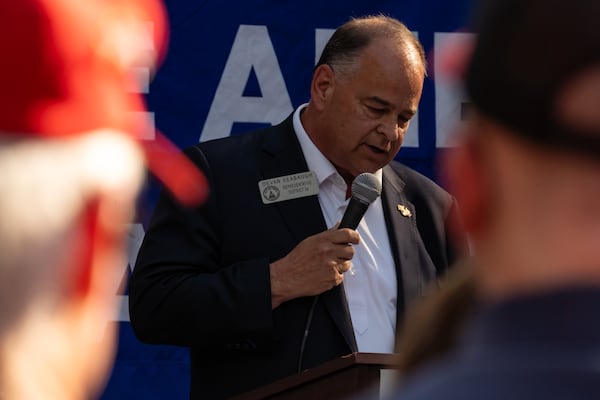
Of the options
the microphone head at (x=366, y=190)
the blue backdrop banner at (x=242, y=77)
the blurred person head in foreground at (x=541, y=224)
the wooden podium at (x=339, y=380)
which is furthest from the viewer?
the blue backdrop banner at (x=242, y=77)

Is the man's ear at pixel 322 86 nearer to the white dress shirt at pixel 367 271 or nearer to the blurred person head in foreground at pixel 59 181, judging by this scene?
the white dress shirt at pixel 367 271

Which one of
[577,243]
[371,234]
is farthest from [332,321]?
[577,243]

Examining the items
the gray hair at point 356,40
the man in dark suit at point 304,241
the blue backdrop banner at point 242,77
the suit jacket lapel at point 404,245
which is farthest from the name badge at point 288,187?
the blue backdrop banner at point 242,77

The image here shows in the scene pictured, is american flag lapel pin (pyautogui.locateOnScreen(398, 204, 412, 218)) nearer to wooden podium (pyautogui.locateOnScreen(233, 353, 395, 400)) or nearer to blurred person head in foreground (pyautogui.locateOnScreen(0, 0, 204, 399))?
wooden podium (pyautogui.locateOnScreen(233, 353, 395, 400))

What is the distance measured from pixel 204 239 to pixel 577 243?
246 centimetres

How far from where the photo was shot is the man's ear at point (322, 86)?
3465 mm

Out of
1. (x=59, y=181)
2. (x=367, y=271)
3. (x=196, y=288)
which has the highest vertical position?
(x=59, y=181)

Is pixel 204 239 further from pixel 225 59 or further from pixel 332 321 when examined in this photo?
pixel 225 59

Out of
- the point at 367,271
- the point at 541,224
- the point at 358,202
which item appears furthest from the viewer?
the point at 367,271

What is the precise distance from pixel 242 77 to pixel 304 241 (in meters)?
1.40

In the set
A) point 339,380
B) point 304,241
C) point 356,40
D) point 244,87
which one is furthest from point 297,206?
point 244,87

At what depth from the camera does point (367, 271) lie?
3244 mm

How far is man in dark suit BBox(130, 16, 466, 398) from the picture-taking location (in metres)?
3.06

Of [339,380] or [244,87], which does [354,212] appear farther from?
[244,87]
